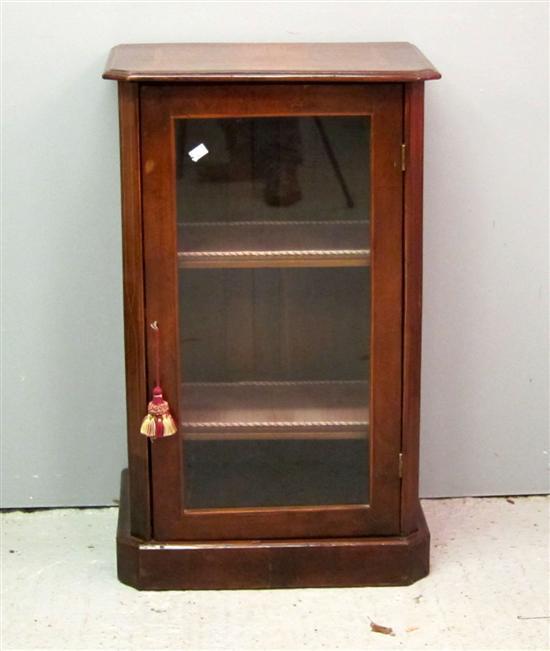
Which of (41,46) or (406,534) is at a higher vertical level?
(41,46)

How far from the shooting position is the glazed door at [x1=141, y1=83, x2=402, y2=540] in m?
1.99

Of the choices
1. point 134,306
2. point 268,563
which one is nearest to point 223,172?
point 134,306

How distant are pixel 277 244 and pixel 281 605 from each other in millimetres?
591

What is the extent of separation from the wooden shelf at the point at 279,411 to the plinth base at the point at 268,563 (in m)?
0.18

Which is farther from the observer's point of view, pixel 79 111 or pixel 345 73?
A: pixel 79 111

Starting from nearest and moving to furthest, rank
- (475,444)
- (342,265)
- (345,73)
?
(345,73) → (342,265) → (475,444)

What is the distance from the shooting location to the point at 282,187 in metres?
2.03

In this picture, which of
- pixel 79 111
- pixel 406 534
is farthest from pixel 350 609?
pixel 79 111

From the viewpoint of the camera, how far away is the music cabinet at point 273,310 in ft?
6.48

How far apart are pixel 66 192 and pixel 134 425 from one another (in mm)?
470

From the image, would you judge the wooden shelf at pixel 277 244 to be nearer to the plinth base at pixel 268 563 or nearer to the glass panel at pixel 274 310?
the glass panel at pixel 274 310

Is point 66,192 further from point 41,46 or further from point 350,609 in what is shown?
point 350,609

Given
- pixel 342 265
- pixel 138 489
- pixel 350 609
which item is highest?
pixel 342 265

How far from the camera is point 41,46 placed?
2230mm
